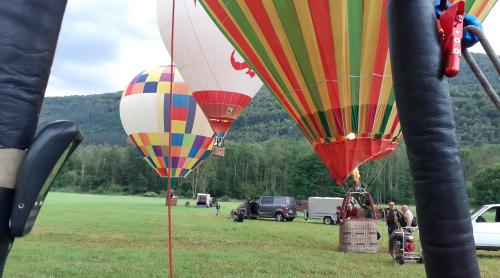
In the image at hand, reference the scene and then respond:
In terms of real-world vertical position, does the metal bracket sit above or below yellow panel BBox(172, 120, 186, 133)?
below

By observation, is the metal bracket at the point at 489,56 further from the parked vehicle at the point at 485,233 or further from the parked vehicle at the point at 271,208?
the parked vehicle at the point at 271,208

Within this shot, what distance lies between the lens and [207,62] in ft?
50.7

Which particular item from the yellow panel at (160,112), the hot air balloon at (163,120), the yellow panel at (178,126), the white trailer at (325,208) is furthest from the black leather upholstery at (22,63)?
the white trailer at (325,208)

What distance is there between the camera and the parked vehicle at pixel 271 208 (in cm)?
2292

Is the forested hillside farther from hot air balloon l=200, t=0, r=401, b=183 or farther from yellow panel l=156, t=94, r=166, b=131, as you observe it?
hot air balloon l=200, t=0, r=401, b=183

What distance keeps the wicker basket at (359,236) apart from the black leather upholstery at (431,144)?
8.64 metres

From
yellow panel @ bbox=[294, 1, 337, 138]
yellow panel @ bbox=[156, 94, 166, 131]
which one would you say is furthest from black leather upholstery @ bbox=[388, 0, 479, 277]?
yellow panel @ bbox=[156, 94, 166, 131]

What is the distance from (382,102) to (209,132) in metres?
16.0

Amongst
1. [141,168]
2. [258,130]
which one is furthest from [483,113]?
[141,168]

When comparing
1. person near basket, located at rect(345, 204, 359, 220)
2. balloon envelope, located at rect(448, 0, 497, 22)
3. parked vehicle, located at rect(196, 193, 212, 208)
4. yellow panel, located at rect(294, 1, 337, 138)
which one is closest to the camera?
balloon envelope, located at rect(448, 0, 497, 22)

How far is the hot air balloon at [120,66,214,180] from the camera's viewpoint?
21.6 metres

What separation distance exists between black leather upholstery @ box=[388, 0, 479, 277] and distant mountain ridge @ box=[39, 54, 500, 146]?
41.4 meters

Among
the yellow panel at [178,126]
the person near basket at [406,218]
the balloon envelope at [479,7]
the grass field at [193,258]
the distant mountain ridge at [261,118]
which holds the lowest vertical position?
the grass field at [193,258]

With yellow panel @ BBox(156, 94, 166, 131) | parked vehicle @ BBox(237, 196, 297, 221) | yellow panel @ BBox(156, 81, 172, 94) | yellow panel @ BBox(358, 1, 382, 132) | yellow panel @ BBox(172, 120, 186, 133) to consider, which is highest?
yellow panel @ BBox(156, 81, 172, 94)
